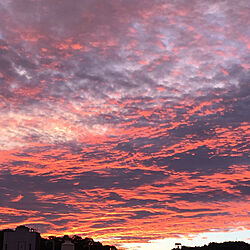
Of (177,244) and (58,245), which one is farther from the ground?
(58,245)

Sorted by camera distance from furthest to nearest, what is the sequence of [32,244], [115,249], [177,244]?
[115,249]
[177,244]
[32,244]

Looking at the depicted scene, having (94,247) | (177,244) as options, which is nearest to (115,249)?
(94,247)

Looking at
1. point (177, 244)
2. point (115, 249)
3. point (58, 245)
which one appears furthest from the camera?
point (115, 249)

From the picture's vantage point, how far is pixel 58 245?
167 m

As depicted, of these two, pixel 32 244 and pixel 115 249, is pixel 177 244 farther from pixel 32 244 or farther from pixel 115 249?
pixel 115 249

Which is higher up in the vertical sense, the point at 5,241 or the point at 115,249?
the point at 115,249

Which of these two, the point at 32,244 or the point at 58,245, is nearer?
the point at 32,244

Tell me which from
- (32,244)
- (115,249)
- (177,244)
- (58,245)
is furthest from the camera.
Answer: (115,249)

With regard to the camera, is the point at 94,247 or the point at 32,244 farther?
the point at 94,247

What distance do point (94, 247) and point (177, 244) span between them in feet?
323

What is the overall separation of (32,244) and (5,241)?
192 inches

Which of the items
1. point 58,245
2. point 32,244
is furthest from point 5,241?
point 58,245

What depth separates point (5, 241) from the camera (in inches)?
2729

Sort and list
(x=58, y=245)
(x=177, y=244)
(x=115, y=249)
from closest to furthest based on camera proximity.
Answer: (x=177, y=244) < (x=58, y=245) < (x=115, y=249)
